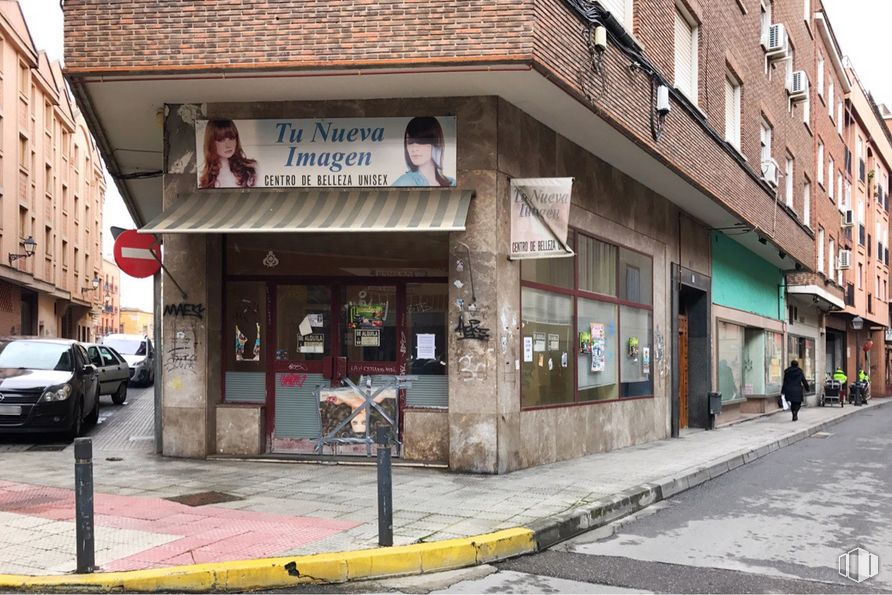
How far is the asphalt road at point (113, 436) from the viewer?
11.6 meters

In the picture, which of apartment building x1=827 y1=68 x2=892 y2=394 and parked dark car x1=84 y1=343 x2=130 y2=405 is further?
apartment building x1=827 y1=68 x2=892 y2=394

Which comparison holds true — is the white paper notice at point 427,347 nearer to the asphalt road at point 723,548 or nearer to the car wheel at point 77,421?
the asphalt road at point 723,548

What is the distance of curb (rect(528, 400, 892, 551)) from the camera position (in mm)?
6891

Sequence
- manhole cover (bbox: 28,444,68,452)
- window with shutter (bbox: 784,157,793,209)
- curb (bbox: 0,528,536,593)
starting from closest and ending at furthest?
curb (bbox: 0,528,536,593), manhole cover (bbox: 28,444,68,452), window with shutter (bbox: 784,157,793,209)

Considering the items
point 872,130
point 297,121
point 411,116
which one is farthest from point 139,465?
point 872,130

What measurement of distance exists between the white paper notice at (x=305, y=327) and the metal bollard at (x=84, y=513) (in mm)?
5148

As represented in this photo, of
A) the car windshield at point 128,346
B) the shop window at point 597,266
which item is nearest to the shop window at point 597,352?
the shop window at point 597,266

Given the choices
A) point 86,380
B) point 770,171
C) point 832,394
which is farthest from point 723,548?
point 832,394

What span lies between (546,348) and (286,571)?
616cm

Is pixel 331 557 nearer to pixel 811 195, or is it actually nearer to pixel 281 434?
pixel 281 434

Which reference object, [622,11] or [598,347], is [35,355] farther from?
[622,11]

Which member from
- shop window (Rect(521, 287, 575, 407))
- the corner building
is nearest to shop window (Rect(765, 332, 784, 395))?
the corner building

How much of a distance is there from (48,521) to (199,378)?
361 centimetres

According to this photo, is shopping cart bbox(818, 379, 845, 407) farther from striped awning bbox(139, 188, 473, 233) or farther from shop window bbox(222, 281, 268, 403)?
shop window bbox(222, 281, 268, 403)
